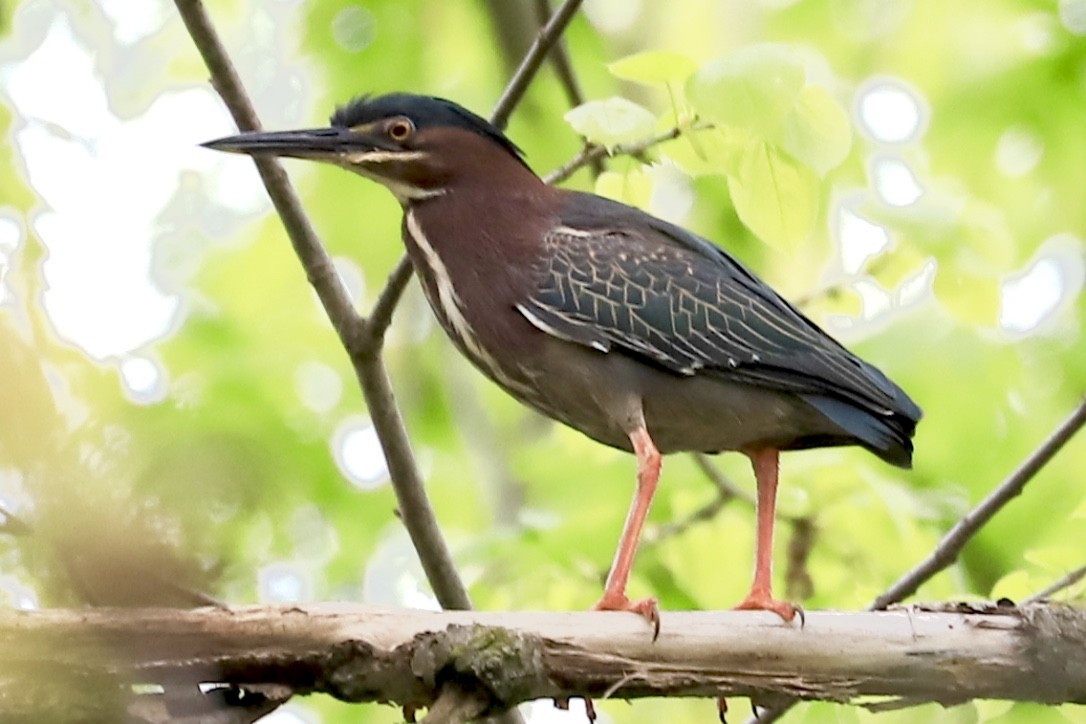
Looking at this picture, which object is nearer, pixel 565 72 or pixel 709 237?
pixel 565 72

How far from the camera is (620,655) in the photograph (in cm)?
212

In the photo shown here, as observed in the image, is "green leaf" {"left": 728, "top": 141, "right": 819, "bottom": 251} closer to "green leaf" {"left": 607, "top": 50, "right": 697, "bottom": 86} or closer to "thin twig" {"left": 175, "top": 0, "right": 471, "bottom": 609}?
"green leaf" {"left": 607, "top": 50, "right": 697, "bottom": 86}

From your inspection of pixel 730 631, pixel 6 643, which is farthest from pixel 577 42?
pixel 6 643

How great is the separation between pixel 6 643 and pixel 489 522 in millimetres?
3489

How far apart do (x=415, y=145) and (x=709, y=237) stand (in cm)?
212

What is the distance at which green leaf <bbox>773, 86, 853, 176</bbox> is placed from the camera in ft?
8.25

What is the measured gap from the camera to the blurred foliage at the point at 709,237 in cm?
263

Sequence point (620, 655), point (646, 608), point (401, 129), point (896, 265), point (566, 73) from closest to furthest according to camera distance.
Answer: point (620, 655), point (646, 608), point (401, 129), point (566, 73), point (896, 265)

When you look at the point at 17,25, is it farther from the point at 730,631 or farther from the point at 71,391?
the point at 71,391

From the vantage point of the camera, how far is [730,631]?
221cm

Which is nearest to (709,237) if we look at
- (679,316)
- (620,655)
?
(679,316)

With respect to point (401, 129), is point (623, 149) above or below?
below

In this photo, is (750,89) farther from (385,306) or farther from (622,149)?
(385,306)

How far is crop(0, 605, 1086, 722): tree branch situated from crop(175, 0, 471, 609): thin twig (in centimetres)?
70
